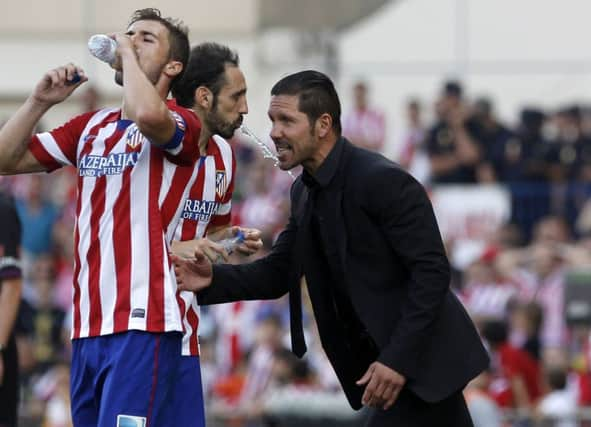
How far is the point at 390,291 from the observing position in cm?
681

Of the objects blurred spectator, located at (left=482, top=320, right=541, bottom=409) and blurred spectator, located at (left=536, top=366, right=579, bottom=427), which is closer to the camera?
blurred spectator, located at (left=536, top=366, right=579, bottom=427)

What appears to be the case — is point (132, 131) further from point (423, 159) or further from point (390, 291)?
point (423, 159)

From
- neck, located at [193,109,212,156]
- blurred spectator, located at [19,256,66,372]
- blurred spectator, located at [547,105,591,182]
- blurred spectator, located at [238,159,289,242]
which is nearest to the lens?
neck, located at [193,109,212,156]

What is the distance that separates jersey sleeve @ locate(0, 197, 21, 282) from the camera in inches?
350

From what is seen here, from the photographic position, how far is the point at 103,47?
6426 millimetres

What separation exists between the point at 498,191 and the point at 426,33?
16.3 ft

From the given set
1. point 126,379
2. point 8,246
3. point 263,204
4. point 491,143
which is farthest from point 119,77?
point 491,143

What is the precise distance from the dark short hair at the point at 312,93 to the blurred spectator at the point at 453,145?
9.49 metres

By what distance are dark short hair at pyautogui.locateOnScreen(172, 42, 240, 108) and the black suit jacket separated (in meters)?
0.64

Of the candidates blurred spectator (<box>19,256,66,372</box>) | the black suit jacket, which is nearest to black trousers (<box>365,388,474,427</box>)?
the black suit jacket

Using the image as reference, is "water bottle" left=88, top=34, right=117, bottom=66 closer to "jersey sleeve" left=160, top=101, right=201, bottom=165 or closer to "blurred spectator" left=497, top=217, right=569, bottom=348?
"jersey sleeve" left=160, top=101, right=201, bottom=165

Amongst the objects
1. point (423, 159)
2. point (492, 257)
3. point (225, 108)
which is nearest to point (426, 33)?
point (423, 159)

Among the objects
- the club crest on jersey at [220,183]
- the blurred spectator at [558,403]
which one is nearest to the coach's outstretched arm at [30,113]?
the club crest on jersey at [220,183]

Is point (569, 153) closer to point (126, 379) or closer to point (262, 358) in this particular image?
point (262, 358)
